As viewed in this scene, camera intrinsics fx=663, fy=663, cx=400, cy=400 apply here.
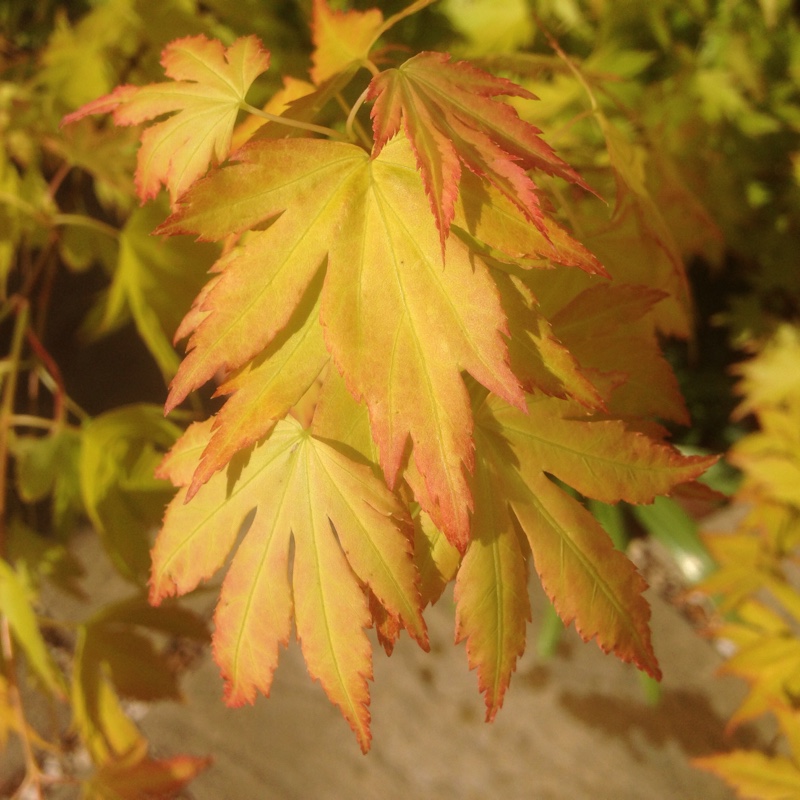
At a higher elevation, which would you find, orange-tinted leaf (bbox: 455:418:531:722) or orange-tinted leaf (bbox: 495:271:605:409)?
orange-tinted leaf (bbox: 495:271:605:409)

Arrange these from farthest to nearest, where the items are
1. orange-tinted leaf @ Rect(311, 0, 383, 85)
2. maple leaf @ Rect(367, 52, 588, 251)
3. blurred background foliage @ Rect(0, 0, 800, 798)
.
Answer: blurred background foliage @ Rect(0, 0, 800, 798), orange-tinted leaf @ Rect(311, 0, 383, 85), maple leaf @ Rect(367, 52, 588, 251)

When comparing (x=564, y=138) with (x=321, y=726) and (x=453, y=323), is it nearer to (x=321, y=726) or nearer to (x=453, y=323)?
(x=453, y=323)

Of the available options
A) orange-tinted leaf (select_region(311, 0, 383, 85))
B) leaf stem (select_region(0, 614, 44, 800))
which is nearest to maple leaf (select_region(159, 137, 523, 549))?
orange-tinted leaf (select_region(311, 0, 383, 85))

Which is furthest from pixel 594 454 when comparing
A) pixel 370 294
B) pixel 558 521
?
pixel 370 294

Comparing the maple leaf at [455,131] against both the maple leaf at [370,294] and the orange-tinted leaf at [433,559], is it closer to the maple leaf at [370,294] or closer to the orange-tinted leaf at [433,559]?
the maple leaf at [370,294]

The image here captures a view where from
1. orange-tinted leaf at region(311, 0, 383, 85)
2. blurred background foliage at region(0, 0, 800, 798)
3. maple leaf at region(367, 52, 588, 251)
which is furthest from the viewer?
blurred background foliage at region(0, 0, 800, 798)

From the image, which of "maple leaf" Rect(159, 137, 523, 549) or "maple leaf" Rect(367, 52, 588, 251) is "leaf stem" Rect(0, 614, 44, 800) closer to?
"maple leaf" Rect(159, 137, 523, 549)

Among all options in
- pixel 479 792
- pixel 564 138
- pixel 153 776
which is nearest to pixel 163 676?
pixel 153 776

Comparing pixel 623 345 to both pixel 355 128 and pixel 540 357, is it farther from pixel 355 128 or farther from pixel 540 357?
pixel 355 128
